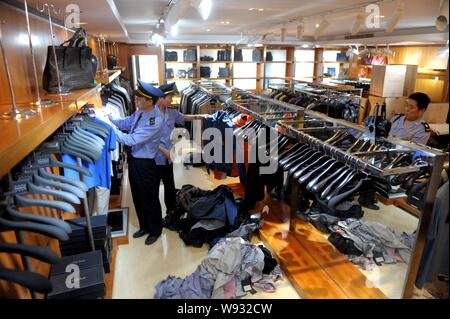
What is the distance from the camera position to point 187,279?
4.96 feet

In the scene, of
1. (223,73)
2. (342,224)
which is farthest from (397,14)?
(223,73)

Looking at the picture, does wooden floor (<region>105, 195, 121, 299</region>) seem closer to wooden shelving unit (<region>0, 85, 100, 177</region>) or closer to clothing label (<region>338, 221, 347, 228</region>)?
wooden shelving unit (<region>0, 85, 100, 177</region>)

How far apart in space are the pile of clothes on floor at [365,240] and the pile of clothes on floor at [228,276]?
79 centimetres

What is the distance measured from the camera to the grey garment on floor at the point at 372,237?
2.85 meters

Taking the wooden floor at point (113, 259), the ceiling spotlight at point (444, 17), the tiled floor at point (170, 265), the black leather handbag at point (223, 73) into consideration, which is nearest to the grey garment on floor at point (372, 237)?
the tiled floor at point (170, 265)

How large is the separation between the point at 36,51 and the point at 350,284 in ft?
9.19

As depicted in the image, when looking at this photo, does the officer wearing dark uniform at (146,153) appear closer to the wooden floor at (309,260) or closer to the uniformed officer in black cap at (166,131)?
the uniformed officer in black cap at (166,131)

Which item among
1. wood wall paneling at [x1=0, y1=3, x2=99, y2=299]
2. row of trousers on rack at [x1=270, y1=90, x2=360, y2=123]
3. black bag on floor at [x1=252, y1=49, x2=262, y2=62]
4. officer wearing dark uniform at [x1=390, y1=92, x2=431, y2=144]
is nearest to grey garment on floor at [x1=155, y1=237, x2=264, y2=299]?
wood wall paneling at [x1=0, y1=3, x2=99, y2=299]

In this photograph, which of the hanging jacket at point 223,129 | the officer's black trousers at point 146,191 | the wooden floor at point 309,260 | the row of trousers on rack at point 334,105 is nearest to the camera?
the wooden floor at point 309,260

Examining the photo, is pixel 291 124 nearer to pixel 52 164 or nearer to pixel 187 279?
pixel 187 279

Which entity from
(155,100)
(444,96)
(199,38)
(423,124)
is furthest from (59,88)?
(199,38)

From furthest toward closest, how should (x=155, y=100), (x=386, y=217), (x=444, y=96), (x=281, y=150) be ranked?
1. (x=386, y=217)
2. (x=155, y=100)
3. (x=281, y=150)
4. (x=444, y=96)

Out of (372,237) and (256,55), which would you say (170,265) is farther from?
(256,55)

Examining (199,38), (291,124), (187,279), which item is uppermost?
(199,38)
